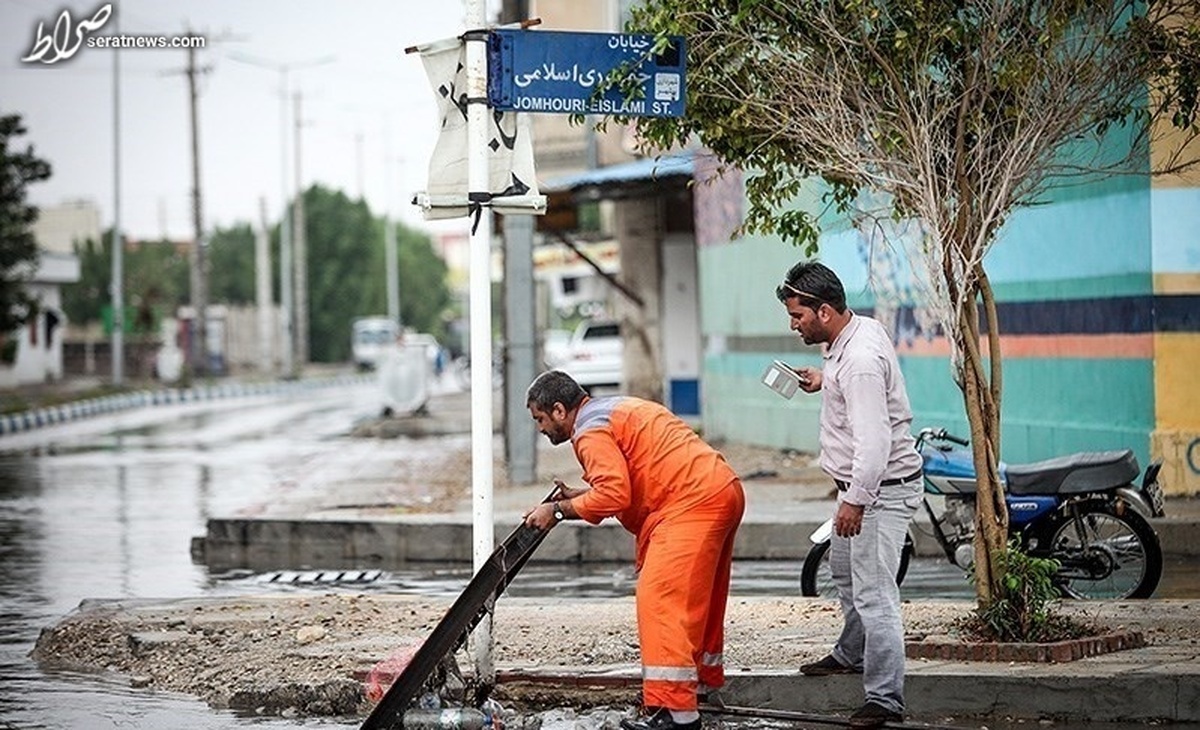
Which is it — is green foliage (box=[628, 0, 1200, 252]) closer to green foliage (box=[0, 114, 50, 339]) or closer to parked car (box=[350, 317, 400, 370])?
green foliage (box=[0, 114, 50, 339])

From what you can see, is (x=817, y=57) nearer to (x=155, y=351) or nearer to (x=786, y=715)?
(x=786, y=715)

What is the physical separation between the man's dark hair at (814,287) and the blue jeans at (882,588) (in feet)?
2.60

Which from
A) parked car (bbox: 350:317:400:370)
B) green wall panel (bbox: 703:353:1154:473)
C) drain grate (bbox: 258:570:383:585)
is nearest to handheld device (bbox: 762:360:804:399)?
drain grate (bbox: 258:570:383:585)

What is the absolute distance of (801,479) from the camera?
19.6m

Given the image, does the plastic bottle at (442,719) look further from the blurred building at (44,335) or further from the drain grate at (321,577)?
the blurred building at (44,335)

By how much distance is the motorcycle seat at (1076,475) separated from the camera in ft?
36.3

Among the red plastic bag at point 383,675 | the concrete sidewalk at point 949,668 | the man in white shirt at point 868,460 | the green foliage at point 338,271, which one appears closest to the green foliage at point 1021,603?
the concrete sidewalk at point 949,668

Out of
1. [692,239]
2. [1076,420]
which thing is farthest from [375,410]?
[1076,420]

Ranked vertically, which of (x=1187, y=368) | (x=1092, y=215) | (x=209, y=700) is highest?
(x=1092, y=215)

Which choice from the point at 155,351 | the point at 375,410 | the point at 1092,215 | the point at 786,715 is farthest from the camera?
the point at 155,351

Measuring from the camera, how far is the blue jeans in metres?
7.89

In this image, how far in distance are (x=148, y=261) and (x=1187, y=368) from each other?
8876 centimetres

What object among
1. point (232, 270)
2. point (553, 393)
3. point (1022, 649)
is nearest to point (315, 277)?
point (232, 270)

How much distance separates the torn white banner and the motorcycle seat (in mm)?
3720
